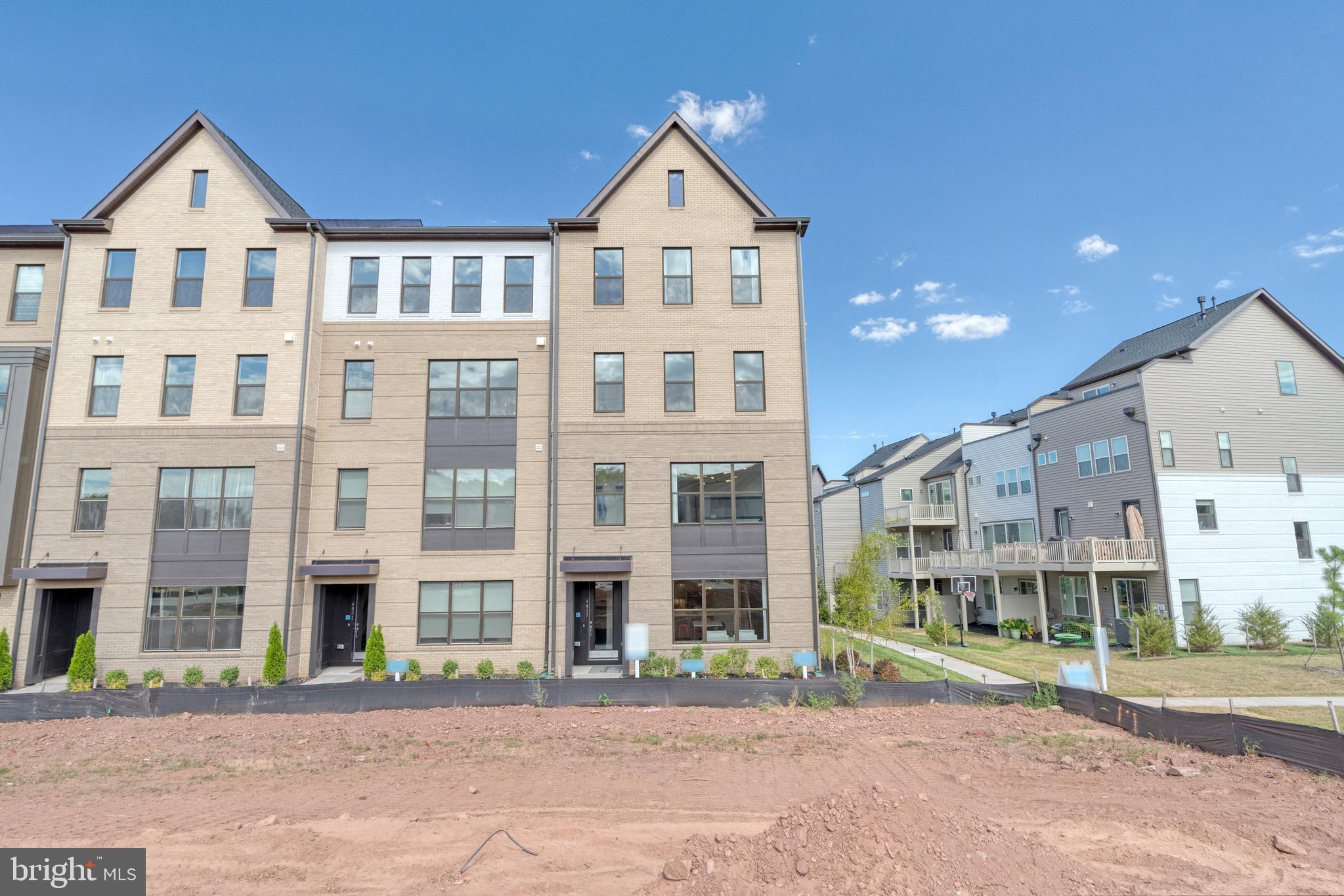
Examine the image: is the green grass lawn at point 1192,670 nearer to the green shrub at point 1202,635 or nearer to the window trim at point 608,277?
the green shrub at point 1202,635

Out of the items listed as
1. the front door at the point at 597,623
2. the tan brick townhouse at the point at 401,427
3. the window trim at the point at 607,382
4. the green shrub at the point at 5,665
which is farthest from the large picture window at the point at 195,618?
the window trim at the point at 607,382

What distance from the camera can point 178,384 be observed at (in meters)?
18.2

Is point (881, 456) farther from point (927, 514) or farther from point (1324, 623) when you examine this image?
point (1324, 623)

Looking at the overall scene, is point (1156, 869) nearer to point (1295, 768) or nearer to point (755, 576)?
point (1295, 768)

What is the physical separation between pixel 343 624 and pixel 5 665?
25.3 feet

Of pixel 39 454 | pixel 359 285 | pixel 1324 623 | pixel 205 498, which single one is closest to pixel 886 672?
pixel 1324 623

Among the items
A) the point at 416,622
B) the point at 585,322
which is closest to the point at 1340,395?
the point at 585,322

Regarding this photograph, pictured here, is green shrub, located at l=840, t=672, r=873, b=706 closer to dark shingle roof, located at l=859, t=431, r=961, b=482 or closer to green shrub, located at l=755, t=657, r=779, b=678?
green shrub, located at l=755, t=657, r=779, b=678

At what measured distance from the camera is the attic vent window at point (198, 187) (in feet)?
61.9

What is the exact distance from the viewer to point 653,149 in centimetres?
1945

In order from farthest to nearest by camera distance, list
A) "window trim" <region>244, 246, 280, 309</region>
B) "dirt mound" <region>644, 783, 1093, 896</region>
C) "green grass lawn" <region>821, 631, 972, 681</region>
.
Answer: "window trim" <region>244, 246, 280, 309</region> → "green grass lawn" <region>821, 631, 972, 681</region> → "dirt mound" <region>644, 783, 1093, 896</region>

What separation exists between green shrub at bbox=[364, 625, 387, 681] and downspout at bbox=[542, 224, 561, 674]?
415cm

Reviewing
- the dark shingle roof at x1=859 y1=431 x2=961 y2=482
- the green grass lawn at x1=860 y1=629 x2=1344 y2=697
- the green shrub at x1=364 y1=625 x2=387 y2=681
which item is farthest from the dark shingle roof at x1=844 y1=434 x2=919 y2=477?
the green shrub at x1=364 y1=625 x2=387 y2=681

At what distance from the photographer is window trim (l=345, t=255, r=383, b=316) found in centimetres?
1922
